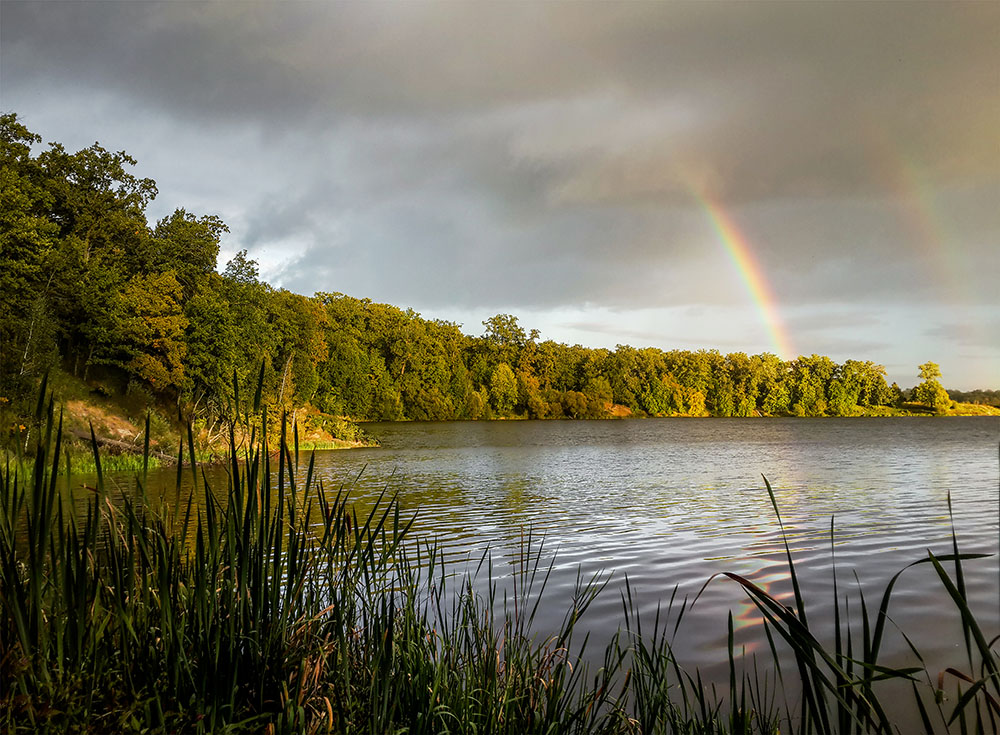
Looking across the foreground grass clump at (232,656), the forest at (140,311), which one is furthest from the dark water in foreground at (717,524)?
the forest at (140,311)

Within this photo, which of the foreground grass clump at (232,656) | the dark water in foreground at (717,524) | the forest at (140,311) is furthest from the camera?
the forest at (140,311)

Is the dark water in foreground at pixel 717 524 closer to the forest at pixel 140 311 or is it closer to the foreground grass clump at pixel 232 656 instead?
the foreground grass clump at pixel 232 656

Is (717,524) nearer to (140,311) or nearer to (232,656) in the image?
(232,656)

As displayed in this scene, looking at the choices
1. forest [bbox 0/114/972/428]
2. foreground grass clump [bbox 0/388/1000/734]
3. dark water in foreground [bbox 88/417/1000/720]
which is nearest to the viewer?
foreground grass clump [bbox 0/388/1000/734]

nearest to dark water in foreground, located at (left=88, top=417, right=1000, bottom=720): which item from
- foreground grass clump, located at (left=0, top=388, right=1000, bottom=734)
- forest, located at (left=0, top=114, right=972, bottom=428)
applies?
foreground grass clump, located at (left=0, top=388, right=1000, bottom=734)

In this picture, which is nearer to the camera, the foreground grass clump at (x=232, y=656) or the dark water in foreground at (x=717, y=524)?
the foreground grass clump at (x=232, y=656)

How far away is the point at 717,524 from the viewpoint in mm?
12570

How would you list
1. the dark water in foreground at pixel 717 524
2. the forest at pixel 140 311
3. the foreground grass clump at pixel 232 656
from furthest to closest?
the forest at pixel 140 311, the dark water in foreground at pixel 717 524, the foreground grass clump at pixel 232 656

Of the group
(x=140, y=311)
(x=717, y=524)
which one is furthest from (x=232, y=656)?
(x=140, y=311)

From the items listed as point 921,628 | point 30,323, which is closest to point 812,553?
point 921,628

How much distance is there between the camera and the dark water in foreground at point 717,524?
677cm

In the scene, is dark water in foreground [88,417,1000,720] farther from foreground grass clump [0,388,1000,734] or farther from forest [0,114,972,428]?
forest [0,114,972,428]

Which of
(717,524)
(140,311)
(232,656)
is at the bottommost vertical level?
(717,524)

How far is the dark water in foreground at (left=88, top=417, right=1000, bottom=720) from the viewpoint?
6.77m
